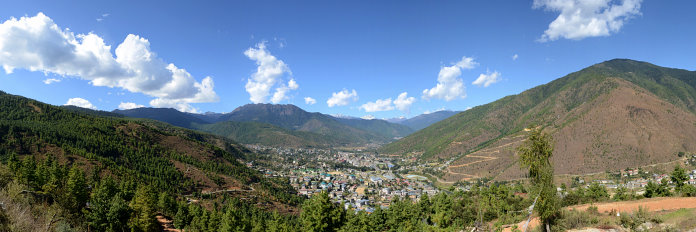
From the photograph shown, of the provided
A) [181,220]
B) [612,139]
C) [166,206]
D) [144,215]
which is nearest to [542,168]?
[144,215]

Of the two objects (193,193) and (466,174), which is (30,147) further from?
(466,174)

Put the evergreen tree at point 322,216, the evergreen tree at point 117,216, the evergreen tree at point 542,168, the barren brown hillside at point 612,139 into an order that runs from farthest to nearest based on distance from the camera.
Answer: the barren brown hillside at point 612,139 → the evergreen tree at point 117,216 → the evergreen tree at point 322,216 → the evergreen tree at point 542,168

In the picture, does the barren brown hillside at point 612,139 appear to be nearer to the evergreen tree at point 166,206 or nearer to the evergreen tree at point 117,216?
the evergreen tree at point 166,206

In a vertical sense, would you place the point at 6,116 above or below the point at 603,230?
above

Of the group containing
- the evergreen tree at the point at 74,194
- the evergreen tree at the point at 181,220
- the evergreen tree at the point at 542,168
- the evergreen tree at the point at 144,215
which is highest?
the evergreen tree at the point at 542,168

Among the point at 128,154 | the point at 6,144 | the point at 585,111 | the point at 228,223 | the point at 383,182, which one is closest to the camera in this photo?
the point at 228,223

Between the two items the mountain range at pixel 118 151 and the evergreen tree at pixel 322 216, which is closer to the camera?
the evergreen tree at pixel 322 216

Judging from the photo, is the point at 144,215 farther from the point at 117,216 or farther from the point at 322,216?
the point at 322,216

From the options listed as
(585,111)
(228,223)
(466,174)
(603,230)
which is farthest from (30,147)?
(585,111)

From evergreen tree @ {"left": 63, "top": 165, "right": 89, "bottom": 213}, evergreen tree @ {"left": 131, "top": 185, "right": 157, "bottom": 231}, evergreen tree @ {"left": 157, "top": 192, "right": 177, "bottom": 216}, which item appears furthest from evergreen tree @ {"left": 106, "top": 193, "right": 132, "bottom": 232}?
evergreen tree @ {"left": 157, "top": 192, "right": 177, "bottom": 216}

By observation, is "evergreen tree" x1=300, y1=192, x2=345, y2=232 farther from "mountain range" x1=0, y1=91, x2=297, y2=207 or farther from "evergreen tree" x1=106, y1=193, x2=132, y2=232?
"mountain range" x1=0, y1=91, x2=297, y2=207

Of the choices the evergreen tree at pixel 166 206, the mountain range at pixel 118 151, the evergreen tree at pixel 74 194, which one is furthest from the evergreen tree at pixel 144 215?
the mountain range at pixel 118 151
